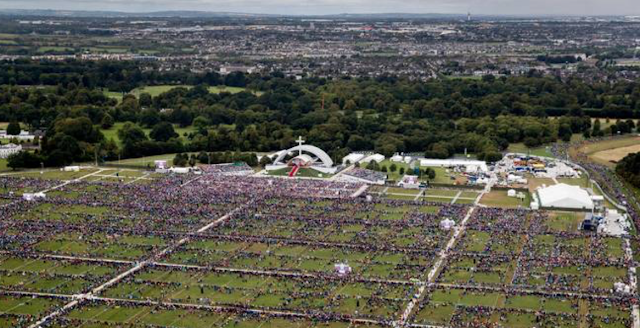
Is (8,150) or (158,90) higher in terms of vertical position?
(8,150)

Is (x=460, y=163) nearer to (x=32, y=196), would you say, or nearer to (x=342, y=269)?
(x=342, y=269)

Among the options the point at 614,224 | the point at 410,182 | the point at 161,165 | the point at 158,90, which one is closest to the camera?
the point at 614,224

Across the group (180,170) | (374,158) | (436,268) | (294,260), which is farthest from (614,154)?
(294,260)

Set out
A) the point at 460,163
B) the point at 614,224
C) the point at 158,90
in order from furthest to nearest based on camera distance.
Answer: the point at 158,90 → the point at 460,163 → the point at 614,224

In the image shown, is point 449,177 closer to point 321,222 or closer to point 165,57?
point 321,222

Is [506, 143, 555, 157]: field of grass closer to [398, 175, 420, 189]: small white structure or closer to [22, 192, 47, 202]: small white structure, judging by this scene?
[398, 175, 420, 189]: small white structure

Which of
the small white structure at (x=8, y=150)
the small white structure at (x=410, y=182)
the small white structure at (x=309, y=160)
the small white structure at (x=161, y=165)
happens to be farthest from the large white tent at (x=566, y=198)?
the small white structure at (x=8, y=150)

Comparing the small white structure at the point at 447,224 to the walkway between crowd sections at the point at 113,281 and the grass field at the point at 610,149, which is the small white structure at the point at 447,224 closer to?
the walkway between crowd sections at the point at 113,281
